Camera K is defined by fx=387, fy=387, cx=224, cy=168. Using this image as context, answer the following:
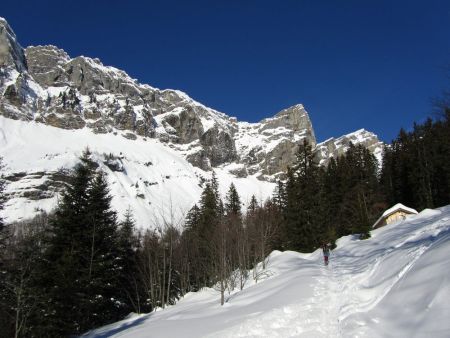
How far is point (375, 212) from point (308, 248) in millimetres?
15464

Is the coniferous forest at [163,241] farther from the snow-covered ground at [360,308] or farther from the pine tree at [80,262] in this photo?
the snow-covered ground at [360,308]

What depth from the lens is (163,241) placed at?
105 feet

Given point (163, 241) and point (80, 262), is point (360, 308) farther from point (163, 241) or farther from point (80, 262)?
point (163, 241)

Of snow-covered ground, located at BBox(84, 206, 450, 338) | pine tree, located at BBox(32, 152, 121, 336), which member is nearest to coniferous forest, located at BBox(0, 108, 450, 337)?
pine tree, located at BBox(32, 152, 121, 336)

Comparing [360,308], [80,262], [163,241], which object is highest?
[163,241]

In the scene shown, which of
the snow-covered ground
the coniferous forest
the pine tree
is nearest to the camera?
the snow-covered ground

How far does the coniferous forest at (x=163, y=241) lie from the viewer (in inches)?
778

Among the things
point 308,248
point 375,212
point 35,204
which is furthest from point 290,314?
point 35,204

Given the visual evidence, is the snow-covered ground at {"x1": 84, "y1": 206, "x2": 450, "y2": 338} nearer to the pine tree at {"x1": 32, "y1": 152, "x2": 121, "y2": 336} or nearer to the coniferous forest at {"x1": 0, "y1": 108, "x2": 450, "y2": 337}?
the coniferous forest at {"x1": 0, "y1": 108, "x2": 450, "y2": 337}

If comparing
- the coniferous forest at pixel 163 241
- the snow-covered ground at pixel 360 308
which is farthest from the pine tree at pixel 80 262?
the snow-covered ground at pixel 360 308

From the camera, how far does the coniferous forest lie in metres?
19.8

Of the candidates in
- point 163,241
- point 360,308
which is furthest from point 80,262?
point 360,308

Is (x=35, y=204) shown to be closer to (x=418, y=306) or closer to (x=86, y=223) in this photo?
(x=86, y=223)

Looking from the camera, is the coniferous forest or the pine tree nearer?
the coniferous forest
